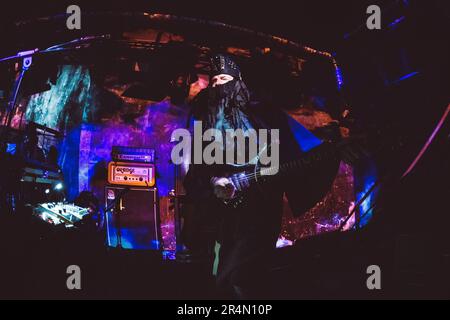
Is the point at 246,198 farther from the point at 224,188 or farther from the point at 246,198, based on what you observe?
the point at 224,188

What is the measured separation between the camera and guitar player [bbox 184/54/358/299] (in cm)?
221

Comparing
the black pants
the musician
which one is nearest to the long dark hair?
the musician

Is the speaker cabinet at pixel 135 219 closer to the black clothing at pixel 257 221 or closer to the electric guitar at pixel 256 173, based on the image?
the black clothing at pixel 257 221

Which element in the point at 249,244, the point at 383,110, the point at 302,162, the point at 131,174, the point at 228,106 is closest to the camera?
the point at 249,244

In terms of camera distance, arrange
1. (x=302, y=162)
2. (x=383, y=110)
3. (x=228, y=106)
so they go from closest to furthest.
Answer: (x=302, y=162), (x=228, y=106), (x=383, y=110)

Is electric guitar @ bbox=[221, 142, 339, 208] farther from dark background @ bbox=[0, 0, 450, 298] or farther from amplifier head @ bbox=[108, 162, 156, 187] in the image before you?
amplifier head @ bbox=[108, 162, 156, 187]

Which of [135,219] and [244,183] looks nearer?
[244,183]

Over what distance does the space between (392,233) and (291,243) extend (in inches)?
102

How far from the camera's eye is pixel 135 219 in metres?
4.93

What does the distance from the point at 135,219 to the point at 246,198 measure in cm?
321

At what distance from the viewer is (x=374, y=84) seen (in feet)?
12.0


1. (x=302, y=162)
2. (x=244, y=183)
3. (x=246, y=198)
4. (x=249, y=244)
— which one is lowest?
(x=249, y=244)

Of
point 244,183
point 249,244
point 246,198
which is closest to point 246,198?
point 246,198
